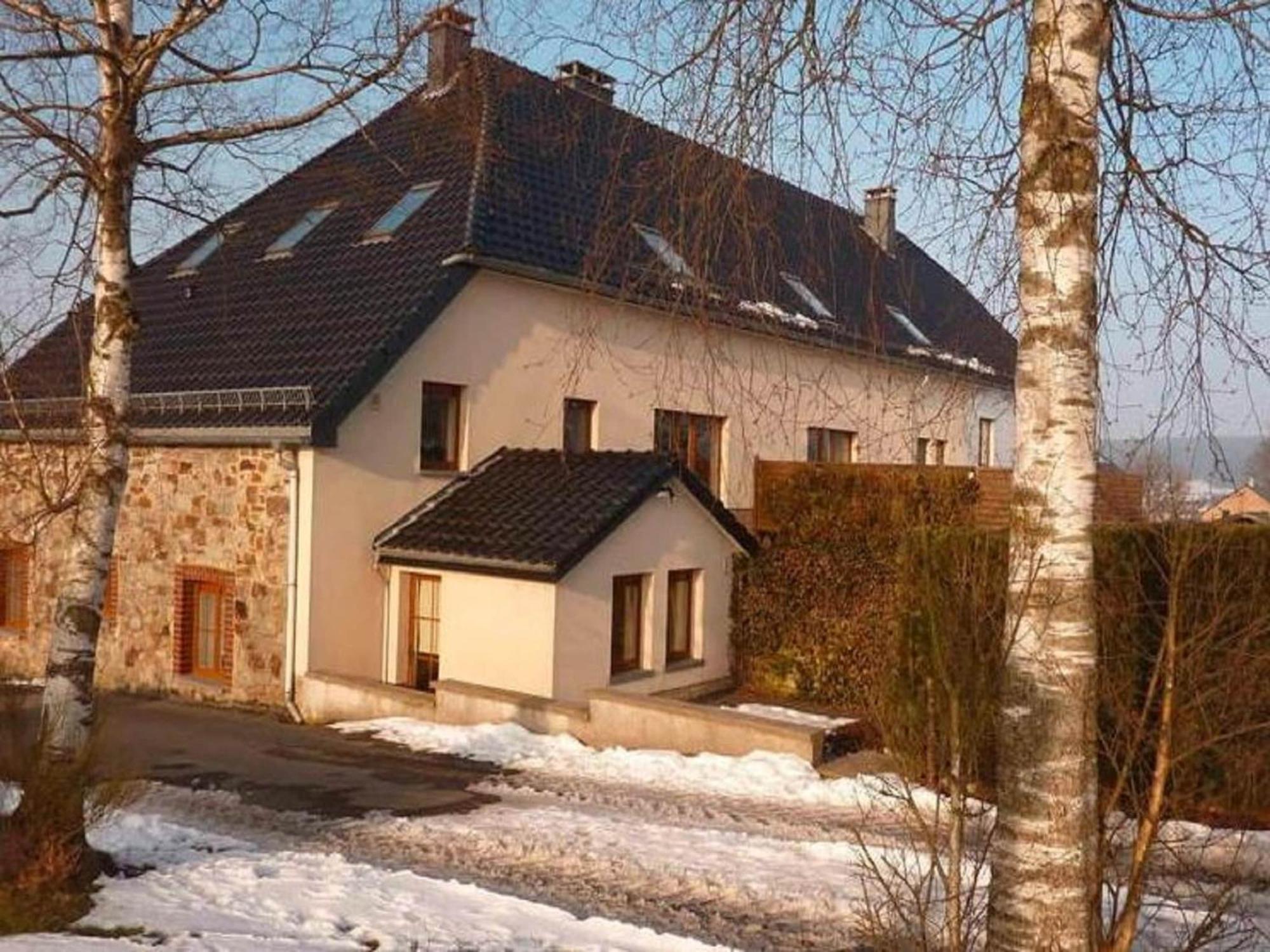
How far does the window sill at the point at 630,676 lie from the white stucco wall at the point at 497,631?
3.96 ft

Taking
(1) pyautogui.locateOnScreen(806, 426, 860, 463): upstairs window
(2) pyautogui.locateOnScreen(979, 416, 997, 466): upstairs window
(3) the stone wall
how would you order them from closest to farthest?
(3) the stone wall, (1) pyautogui.locateOnScreen(806, 426, 860, 463): upstairs window, (2) pyautogui.locateOnScreen(979, 416, 997, 466): upstairs window

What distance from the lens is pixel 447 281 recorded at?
48.5 feet

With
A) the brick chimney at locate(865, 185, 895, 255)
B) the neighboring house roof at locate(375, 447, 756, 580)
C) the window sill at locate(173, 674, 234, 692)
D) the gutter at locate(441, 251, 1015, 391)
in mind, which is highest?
the brick chimney at locate(865, 185, 895, 255)

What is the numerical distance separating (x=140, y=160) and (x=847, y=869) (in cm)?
598

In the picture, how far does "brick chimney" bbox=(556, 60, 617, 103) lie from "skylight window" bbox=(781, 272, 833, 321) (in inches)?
43.9

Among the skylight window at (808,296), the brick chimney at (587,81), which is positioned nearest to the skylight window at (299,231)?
the brick chimney at (587,81)

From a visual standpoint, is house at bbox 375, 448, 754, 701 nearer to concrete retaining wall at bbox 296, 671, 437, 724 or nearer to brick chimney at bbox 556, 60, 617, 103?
concrete retaining wall at bbox 296, 671, 437, 724

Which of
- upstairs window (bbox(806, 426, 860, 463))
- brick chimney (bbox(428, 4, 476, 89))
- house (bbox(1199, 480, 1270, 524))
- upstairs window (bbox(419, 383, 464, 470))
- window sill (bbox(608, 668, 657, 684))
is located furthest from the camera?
upstairs window (bbox(806, 426, 860, 463))

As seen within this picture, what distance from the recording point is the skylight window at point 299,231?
17734 mm

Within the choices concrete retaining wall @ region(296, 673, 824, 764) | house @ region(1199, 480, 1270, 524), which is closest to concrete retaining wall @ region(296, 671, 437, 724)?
concrete retaining wall @ region(296, 673, 824, 764)

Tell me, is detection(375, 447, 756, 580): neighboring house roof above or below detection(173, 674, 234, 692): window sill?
above

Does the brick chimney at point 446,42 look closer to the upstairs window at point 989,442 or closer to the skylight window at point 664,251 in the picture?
the skylight window at point 664,251

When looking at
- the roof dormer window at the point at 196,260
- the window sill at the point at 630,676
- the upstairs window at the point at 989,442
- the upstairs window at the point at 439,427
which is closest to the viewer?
the window sill at the point at 630,676

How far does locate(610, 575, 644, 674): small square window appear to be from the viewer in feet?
47.6
